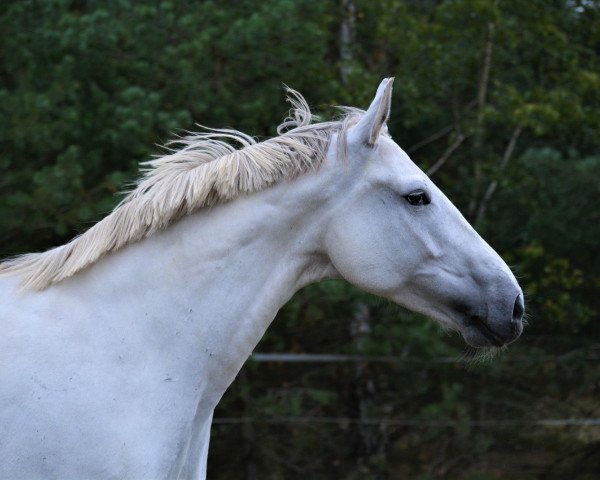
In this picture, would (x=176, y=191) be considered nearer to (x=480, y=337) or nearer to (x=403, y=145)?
(x=480, y=337)

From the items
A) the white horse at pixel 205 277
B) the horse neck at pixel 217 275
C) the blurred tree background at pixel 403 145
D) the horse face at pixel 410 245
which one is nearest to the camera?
the white horse at pixel 205 277

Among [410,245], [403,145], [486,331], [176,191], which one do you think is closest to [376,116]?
[410,245]

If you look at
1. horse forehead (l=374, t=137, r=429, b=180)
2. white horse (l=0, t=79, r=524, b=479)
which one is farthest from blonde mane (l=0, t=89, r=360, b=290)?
horse forehead (l=374, t=137, r=429, b=180)

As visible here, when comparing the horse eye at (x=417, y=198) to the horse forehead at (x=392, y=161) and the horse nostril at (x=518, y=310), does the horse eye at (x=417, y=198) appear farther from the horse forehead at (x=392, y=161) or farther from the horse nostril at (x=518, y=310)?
the horse nostril at (x=518, y=310)

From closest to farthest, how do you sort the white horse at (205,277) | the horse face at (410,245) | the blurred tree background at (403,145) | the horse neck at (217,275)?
the white horse at (205,277) → the horse neck at (217,275) → the horse face at (410,245) → the blurred tree background at (403,145)

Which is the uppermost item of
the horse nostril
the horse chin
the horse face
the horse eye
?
the horse eye

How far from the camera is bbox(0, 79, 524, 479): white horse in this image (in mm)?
2531

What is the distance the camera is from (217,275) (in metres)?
2.72

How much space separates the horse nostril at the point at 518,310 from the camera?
2818mm

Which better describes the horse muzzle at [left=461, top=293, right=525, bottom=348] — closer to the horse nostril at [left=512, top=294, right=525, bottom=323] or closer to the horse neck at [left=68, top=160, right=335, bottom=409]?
the horse nostril at [left=512, top=294, right=525, bottom=323]

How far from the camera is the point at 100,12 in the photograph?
6648 mm

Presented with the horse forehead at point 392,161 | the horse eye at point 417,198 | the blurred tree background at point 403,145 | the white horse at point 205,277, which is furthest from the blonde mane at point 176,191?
the blurred tree background at point 403,145

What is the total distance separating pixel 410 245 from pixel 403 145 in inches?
285

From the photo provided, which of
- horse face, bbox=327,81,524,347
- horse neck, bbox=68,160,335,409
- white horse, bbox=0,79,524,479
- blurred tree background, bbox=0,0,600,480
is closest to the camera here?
white horse, bbox=0,79,524,479
